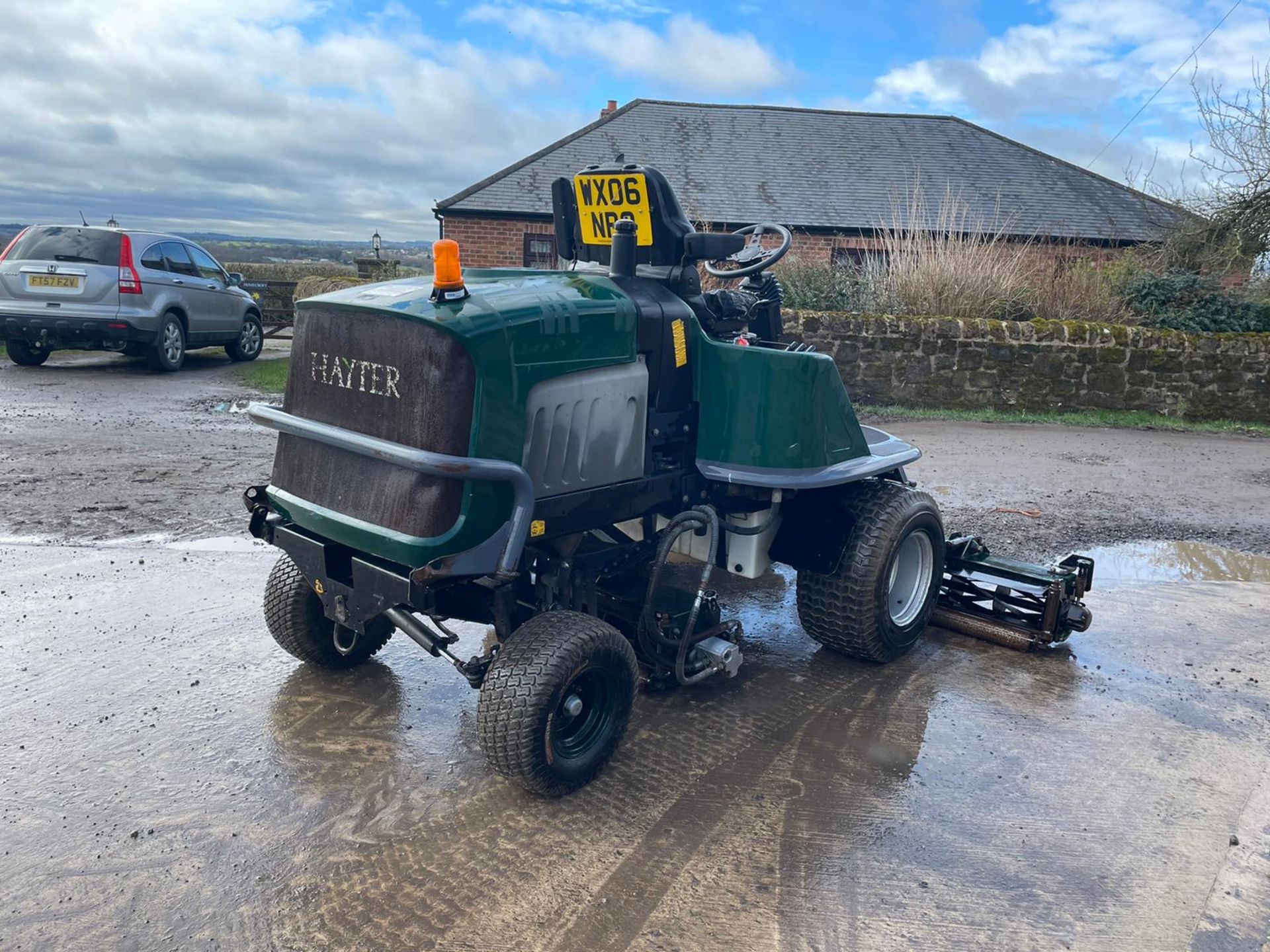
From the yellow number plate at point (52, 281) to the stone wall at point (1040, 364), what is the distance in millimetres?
8173

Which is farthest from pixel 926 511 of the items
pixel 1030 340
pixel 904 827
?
pixel 1030 340

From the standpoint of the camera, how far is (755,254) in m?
4.50

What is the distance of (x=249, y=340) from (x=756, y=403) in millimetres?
11777

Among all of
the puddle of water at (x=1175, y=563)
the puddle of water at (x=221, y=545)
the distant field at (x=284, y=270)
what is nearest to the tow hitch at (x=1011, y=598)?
the puddle of water at (x=1175, y=563)

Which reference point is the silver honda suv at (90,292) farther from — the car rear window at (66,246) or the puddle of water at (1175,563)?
the puddle of water at (1175,563)

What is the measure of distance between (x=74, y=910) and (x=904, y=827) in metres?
2.43

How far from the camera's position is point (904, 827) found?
312cm

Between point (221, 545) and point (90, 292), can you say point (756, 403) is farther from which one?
point (90, 292)

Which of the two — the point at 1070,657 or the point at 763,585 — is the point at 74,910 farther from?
the point at 1070,657

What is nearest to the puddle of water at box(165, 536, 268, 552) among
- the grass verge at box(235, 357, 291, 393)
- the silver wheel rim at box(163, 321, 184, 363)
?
the grass verge at box(235, 357, 291, 393)

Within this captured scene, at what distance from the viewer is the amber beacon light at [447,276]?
9.72 feet

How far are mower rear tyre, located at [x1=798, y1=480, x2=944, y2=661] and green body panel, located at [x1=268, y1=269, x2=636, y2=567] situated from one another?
1435 mm

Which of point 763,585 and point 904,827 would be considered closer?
point 904,827

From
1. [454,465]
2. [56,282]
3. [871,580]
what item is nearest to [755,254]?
[871,580]
